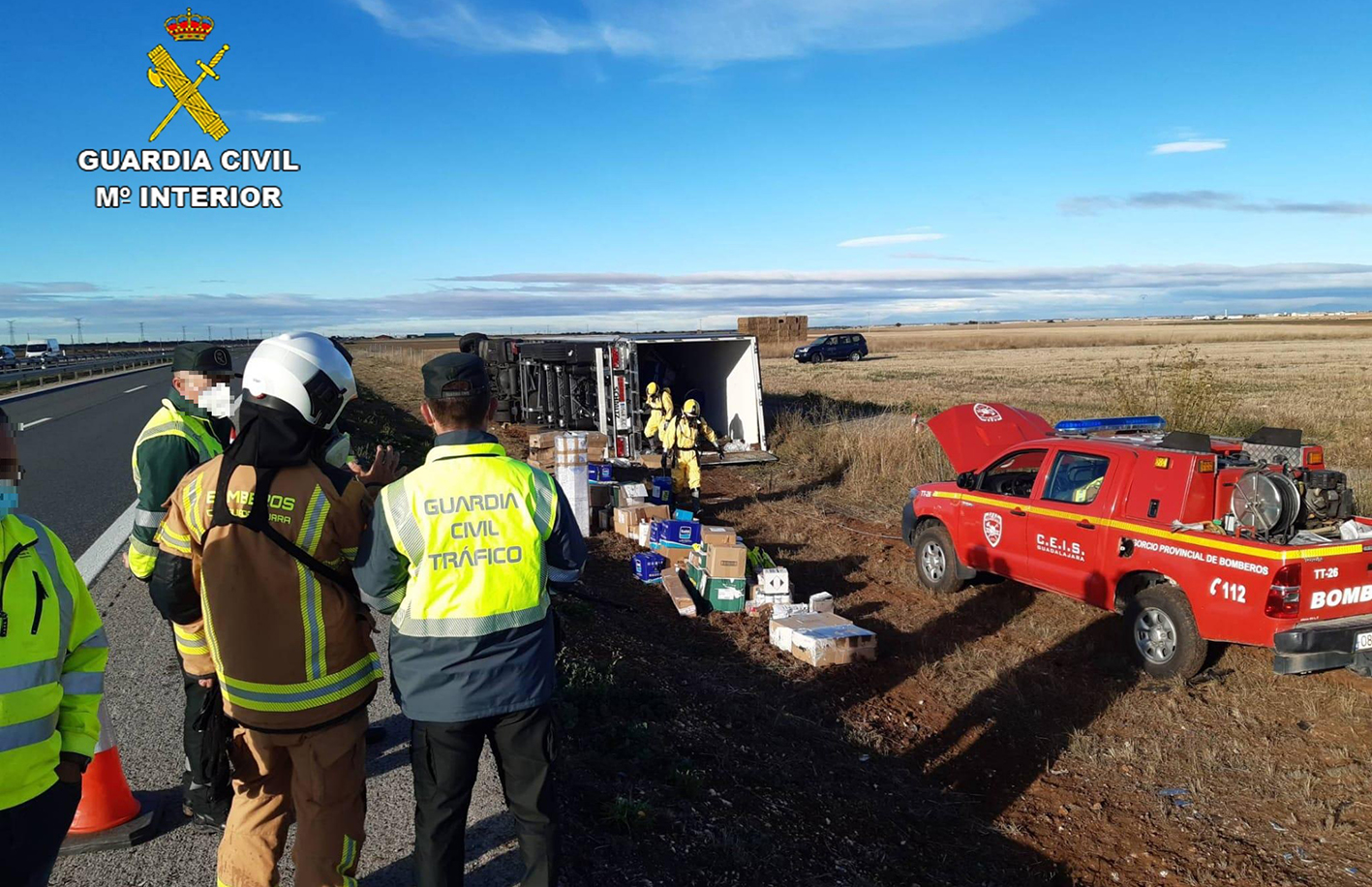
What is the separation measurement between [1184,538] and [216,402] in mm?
6175


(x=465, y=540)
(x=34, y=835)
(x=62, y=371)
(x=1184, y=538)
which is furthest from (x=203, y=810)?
(x=62, y=371)

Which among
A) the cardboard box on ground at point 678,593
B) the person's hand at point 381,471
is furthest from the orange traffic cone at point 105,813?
the cardboard box on ground at point 678,593

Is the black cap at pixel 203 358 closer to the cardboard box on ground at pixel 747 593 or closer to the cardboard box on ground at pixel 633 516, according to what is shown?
the cardboard box on ground at pixel 747 593

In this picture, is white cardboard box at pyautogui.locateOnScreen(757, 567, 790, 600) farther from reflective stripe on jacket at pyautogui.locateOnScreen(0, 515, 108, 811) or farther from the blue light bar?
reflective stripe on jacket at pyautogui.locateOnScreen(0, 515, 108, 811)

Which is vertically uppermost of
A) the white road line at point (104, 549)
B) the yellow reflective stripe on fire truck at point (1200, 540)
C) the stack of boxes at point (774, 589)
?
the yellow reflective stripe on fire truck at point (1200, 540)

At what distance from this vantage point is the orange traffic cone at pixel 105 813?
343 centimetres

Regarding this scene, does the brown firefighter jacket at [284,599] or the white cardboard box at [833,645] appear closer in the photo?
the brown firefighter jacket at [284,599]

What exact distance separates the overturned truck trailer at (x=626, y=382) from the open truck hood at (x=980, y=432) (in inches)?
262

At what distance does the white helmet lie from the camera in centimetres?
258

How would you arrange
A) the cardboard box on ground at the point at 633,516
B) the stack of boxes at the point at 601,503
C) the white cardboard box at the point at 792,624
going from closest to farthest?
the white cardboard box at the point at 792,624 < the cardboard box on ground at the point at 633,516 < the stack of boxes at the point at 601,503

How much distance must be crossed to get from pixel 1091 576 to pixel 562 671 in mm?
4325

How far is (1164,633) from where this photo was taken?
662cm

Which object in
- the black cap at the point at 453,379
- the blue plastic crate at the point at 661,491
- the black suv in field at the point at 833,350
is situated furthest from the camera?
the black suv in field at the point at 833,350

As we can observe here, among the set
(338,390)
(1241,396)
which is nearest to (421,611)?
(338,390)
